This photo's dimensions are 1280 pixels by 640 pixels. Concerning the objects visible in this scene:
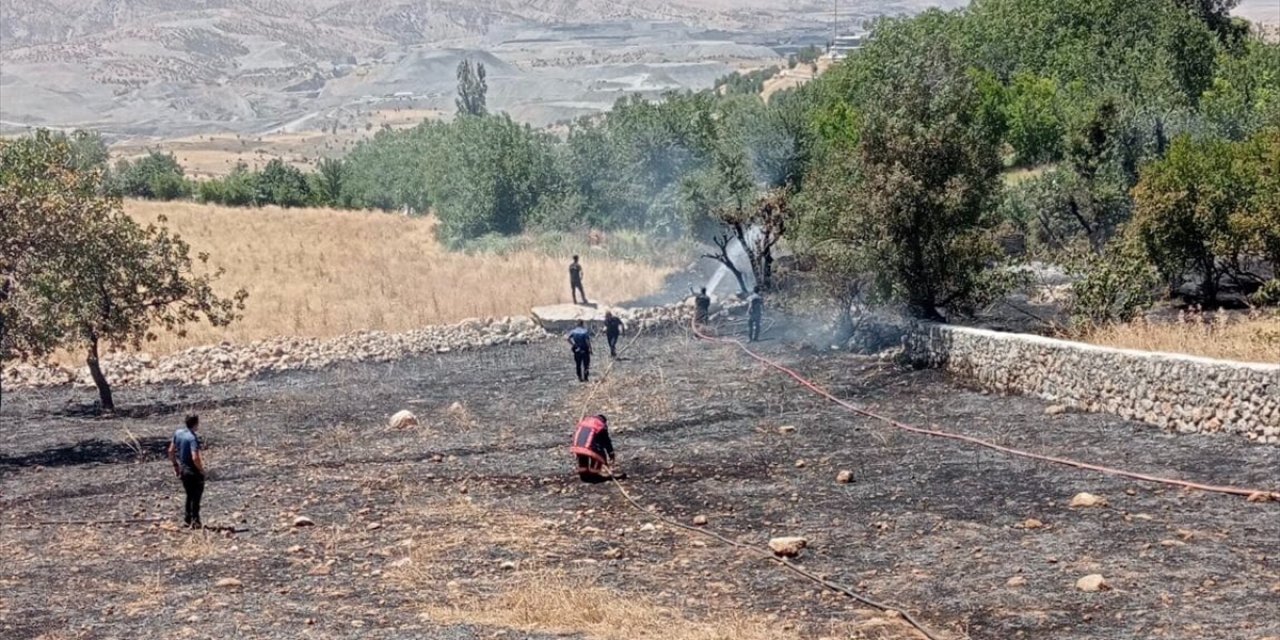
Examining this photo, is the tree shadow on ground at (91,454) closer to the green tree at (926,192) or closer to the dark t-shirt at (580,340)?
the dark t-shirt at (580,340)

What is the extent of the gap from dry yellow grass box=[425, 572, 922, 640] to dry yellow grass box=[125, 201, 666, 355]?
24935 millimetres

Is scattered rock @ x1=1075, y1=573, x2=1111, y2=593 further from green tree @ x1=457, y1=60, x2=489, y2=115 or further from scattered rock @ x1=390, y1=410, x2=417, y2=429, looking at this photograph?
green tree @ x1=457, y1=60, x2=489, y2=115

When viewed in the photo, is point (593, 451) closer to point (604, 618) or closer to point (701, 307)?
point (604, 618)

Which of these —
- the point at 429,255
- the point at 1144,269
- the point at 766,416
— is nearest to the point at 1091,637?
the point at 766,416

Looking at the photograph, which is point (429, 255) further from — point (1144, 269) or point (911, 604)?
point (911, 604)

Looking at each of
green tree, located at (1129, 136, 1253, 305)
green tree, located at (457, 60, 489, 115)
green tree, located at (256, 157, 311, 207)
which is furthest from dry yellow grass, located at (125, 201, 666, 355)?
green tree, located at (457, 60, 489, 115)

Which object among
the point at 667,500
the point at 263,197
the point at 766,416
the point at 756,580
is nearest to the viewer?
the point at 756,580

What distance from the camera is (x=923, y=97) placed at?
30.2m

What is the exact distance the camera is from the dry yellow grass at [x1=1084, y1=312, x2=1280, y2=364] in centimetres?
2144

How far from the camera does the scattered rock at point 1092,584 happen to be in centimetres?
1424

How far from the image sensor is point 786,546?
16.3m

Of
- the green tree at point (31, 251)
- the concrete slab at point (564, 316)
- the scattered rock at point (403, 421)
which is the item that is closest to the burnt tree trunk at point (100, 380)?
the green tree at point (31, 251)

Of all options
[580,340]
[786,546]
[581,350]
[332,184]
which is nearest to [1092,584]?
[786,546]

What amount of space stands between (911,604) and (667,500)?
5.85 m
